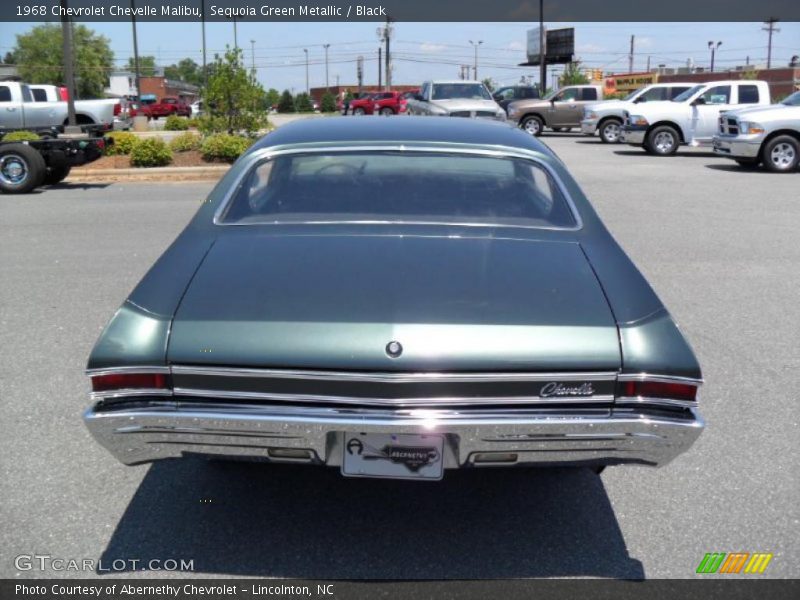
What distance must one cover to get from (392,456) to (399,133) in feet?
6.34

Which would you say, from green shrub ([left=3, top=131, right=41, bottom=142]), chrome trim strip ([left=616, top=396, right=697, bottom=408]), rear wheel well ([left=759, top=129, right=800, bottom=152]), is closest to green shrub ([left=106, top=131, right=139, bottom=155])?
green shrub ([left=3, top=131, right=41, bottom=142])

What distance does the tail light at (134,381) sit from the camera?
3014 millimetres

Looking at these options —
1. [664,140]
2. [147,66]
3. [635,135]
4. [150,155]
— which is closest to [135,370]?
[150,155]

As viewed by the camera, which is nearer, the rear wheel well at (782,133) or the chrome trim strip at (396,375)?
the chrome trim strip at (396,375)

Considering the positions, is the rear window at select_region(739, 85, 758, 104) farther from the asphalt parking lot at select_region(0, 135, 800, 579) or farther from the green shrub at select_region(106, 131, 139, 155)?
the asphalt parking lot at select_region(0, 135, 800, 579)

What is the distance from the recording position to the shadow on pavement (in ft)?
10.9

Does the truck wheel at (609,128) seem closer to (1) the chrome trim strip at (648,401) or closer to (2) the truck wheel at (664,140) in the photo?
Result: (2) the truck wheel at (664,140)

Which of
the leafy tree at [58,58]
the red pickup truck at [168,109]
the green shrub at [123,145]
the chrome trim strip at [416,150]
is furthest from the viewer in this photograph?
the leafy tree at [58,58]

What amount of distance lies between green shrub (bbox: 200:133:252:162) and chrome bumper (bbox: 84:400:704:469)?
49.4ft

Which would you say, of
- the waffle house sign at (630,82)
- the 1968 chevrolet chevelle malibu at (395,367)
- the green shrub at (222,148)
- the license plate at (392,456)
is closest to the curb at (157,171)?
the green shrub at (222,148)

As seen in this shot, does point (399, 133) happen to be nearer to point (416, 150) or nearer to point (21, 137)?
point (416, 150)

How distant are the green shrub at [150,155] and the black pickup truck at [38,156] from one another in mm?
2042

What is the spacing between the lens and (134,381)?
3031 millimetres

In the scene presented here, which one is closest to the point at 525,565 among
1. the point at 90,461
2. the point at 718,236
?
the point at 90,461
